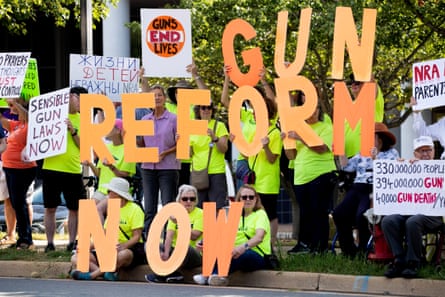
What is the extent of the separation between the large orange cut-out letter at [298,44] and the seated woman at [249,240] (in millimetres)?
1285

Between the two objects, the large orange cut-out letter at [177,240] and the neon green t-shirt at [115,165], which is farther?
the neon green t-shirt at [115,165]

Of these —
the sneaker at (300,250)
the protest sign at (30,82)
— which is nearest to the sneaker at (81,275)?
the sneaker at (300,250)

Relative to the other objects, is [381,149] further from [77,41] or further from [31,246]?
[77,41]

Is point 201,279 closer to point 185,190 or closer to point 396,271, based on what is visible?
point 185,190

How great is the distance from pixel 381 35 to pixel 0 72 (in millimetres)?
6280

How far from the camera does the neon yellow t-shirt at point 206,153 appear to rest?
1338 centimetres

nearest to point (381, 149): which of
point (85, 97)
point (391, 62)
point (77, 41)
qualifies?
point (85, 97)

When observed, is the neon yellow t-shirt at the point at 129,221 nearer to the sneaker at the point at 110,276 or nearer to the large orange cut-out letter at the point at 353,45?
the sneaker at the point at 110,276

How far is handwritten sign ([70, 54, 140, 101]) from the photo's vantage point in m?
14.6

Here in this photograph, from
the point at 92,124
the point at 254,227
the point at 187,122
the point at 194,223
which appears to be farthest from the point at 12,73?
the point at 254,227

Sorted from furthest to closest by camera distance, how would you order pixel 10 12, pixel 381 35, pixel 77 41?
pixel 77 41, pixel 10 12, pixel 381 35

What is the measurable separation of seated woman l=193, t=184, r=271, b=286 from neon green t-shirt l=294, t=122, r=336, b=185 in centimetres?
75

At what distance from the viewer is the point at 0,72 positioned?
47.1ft

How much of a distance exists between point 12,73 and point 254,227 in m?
3.85
